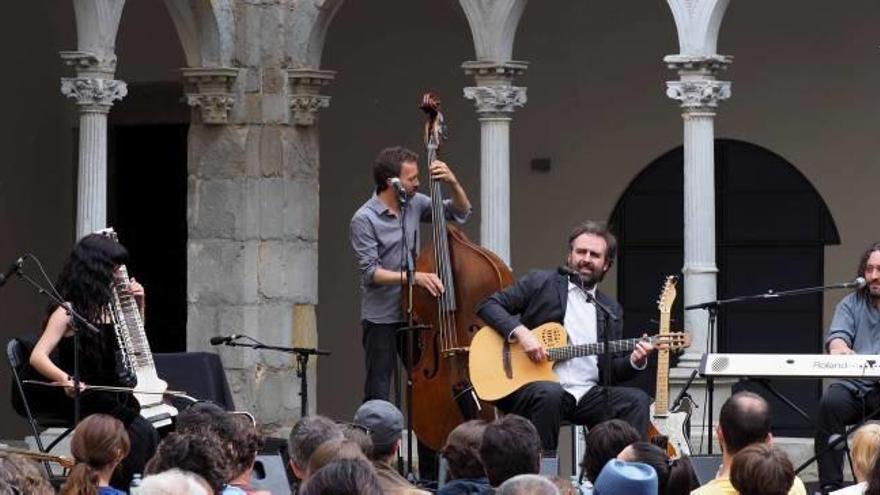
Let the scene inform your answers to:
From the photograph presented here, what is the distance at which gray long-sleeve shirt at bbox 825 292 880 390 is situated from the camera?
12.2 meters

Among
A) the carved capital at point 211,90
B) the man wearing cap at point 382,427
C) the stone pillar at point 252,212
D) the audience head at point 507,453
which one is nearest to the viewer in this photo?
the audience head at point 507,453

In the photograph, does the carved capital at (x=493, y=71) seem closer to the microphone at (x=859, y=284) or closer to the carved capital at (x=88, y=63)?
the carved capital at (x=88, y=63)

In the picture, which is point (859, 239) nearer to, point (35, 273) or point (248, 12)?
point (248, 12)

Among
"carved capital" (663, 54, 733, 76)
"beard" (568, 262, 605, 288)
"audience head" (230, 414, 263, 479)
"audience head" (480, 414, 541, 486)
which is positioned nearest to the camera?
"audience head" (480, 414, 541, 486)

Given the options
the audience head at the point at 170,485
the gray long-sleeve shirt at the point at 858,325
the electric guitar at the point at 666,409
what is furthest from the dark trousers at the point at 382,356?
the audience head at the point at 170,485

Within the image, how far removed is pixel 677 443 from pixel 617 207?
721cm

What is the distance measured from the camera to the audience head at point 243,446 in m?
7.96

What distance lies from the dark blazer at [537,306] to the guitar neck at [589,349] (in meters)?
0.18

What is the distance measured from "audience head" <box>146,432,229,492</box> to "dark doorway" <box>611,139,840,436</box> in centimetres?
1037

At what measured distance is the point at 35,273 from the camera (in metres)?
18.6

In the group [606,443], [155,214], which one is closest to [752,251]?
[155,214]

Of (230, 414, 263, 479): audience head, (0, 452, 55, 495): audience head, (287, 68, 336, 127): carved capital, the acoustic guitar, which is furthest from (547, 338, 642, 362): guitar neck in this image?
(0, 452, 55, 495): audience head

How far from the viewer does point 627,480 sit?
694 cm

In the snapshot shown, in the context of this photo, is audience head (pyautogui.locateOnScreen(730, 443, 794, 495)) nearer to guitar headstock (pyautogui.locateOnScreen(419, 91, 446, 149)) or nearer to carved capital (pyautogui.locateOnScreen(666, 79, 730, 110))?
guitar headstock (pyautogui.locateOnScreen(419, 91, 446, 149))
